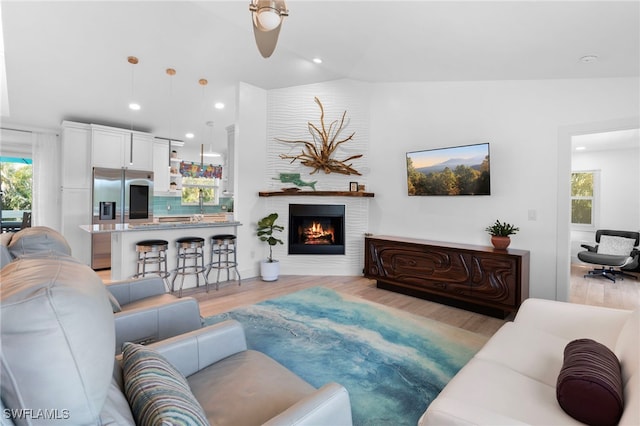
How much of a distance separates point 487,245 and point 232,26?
3886 millimetres

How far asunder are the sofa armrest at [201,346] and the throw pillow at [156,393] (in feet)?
1.00

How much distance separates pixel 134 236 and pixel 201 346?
118 inches

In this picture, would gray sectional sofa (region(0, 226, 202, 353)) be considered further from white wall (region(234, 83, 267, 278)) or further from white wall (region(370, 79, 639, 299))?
white wall (region(370, 79, 639, 299))

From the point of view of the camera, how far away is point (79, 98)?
15.1ft

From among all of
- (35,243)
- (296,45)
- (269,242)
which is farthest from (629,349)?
(269,242)

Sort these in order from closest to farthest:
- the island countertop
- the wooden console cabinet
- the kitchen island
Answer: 1. the wooden console cabinet
2. the island countertop
3. the kitchen island

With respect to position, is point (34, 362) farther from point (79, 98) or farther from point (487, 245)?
point (79, 98)

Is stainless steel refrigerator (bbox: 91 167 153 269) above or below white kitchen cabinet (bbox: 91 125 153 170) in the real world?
below

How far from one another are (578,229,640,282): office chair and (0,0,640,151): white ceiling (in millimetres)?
3361

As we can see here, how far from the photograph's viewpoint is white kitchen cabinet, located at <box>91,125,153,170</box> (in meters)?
5.47

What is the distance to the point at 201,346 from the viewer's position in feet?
4.83

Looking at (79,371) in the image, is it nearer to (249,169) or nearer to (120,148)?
(249,169)

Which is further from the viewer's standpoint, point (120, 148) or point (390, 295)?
point (120, 148)

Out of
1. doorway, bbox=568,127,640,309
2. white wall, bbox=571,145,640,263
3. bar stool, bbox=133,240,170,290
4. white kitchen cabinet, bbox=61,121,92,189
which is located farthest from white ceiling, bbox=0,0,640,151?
white wall, bbox=571,145,640,263
